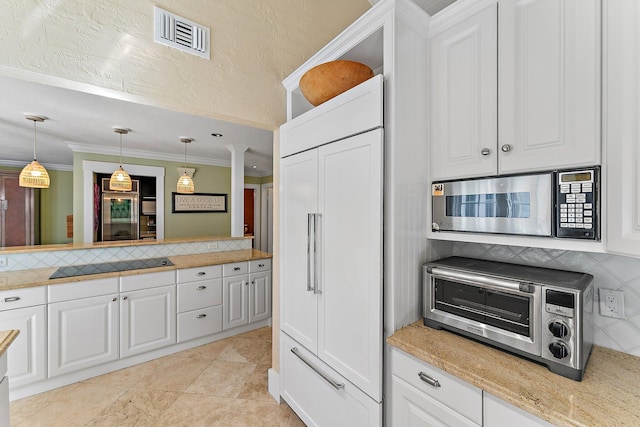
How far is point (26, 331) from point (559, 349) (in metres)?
3.41

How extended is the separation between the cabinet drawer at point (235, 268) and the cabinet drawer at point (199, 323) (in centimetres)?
38

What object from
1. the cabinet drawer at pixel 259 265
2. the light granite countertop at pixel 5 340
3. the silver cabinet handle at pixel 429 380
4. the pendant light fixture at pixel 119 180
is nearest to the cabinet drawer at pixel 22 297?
the light granite countertop at pixel 5 340

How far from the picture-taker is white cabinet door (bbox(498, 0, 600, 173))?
3.32 ft

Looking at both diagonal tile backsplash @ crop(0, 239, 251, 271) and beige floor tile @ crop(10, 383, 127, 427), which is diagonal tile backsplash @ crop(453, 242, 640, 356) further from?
diagonal tile backsplash @ crop(0, 239, 251, 271)

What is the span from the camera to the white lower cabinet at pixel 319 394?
4.63ft

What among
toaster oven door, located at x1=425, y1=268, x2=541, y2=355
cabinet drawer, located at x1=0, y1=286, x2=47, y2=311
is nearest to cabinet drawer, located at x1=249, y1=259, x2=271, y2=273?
cabinet drawer, located at x1=0, y1=286, x2=47, y2=311

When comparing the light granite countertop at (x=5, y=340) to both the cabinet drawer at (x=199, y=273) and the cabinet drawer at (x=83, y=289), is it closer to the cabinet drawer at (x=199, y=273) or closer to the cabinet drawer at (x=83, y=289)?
the cabinet drawer at (x=83, y=289)

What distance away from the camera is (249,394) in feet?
7.46

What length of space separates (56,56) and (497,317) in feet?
7.84

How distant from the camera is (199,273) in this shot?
3035 millimetres

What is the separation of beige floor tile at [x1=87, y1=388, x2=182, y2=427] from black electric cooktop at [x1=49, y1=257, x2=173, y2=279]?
1083 millimetres

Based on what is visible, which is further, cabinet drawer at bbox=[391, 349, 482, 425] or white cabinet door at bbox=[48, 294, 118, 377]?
white cabinet door at bbox=[48, 294, 118, 377]

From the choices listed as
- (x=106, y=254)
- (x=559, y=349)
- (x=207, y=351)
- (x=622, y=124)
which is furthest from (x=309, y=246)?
(x=106, y=254)

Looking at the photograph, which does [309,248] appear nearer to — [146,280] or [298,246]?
[298,246]
